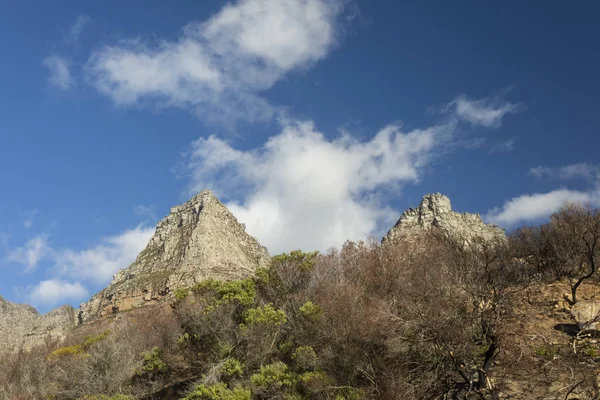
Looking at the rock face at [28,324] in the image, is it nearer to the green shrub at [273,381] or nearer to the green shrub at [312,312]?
the green shrub at [273,381]

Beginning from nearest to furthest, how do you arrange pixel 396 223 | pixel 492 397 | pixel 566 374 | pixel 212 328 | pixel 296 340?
pixel 492 397
pixel 566 374
pixel 296 340
pixel 212 328
pixel 396 223

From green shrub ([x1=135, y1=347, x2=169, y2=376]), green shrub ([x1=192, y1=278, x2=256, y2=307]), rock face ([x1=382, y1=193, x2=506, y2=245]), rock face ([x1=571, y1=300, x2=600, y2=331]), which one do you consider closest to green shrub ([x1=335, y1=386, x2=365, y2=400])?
rock face ([x1=571, y1=300, x2=600, y2=331])

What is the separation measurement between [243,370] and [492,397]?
1307cm

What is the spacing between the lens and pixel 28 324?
84.7 metres

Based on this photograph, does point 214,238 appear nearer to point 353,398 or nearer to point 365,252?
point 365,252

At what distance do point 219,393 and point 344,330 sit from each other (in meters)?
6.46

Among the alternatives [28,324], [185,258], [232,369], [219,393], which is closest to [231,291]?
[232,369]

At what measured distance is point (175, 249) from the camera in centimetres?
9200

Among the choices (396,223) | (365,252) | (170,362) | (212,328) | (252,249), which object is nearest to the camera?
(212,328)

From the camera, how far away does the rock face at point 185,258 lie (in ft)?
259

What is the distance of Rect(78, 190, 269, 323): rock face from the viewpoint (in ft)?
259

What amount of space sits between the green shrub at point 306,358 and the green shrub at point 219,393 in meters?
2.65

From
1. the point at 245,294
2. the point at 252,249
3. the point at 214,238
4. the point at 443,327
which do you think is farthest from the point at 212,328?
the point at 252,249

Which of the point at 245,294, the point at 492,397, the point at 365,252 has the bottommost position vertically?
the point at 492,397
